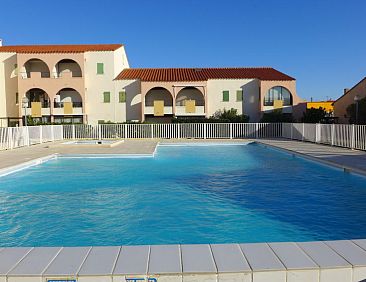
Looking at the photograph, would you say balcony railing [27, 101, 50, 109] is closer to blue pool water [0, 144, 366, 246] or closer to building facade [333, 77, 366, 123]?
blue pool water [0, 144, 366, 246]

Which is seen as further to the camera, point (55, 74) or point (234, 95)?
point (55, 74)

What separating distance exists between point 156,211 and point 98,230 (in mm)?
1463

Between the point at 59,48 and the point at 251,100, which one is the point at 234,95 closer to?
the point at 251,100

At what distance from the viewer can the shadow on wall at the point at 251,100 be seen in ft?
110

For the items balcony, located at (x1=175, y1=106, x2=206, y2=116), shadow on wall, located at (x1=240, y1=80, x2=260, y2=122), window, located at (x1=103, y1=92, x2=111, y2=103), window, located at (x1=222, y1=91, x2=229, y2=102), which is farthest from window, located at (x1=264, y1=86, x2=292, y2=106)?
window, located at (x1=103, y1=92, x2=111, y2=103)

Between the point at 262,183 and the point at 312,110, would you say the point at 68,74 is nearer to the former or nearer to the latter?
the point at 312,110

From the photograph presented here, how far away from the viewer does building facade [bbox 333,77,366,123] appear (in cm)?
2594

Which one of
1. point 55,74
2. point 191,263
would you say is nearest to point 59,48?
point 55,74

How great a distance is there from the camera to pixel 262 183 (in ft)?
30.9

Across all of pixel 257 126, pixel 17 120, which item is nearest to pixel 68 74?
pixel 17 120

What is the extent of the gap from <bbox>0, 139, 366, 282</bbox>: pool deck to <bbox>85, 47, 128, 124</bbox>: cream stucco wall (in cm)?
3044

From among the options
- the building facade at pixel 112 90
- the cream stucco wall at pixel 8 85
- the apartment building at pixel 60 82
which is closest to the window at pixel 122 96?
the building facade at pixel 112 90

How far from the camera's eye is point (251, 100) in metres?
33.5

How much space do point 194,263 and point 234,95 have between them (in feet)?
102
